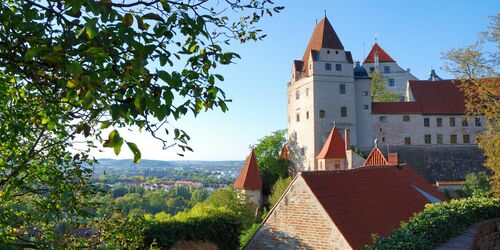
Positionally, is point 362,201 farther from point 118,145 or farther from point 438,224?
point 118,145

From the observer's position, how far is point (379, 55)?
230 feet

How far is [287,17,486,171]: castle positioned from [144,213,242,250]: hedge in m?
24.4

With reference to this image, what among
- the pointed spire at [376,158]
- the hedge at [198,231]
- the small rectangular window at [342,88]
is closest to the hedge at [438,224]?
the hedge at [198,231]

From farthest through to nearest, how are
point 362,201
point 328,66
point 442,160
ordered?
point 328,66 → point 442,160 → point 362,201

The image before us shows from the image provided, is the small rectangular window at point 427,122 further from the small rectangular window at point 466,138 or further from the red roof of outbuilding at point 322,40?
the red roof of outbuilding at point 322,40

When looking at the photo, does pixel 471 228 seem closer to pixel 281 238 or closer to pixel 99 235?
pixel 281 238

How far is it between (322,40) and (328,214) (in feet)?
119

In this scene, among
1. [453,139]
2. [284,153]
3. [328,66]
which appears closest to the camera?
[328,66]

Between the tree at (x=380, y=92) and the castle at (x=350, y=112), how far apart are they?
785 cm

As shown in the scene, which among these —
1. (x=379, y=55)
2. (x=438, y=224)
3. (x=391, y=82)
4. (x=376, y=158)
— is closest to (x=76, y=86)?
(x=438, y=224)

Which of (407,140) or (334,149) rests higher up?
(407,140)

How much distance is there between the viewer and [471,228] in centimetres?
909

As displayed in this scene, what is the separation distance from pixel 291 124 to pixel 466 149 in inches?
745

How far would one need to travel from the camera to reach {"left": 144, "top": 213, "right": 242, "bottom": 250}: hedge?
15562mm
